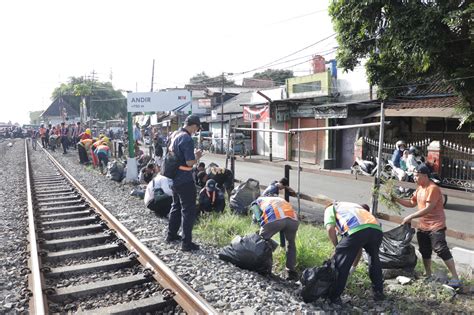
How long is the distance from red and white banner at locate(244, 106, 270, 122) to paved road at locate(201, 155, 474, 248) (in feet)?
16.2

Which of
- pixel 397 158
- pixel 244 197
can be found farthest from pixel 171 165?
pixel 397 158

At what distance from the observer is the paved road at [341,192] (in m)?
9.47

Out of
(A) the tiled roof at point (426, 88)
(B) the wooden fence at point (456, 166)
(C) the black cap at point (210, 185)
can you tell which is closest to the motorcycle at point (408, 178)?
(B) the wooden fence at point (456, 166)

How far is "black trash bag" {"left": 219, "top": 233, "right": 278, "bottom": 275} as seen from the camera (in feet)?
17.1

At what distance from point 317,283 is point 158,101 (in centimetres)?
1012

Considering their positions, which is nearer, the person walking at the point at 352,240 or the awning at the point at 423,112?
the person walking at the point at 352,240

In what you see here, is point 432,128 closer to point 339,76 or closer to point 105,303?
point 339,76

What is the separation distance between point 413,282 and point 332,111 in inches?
552

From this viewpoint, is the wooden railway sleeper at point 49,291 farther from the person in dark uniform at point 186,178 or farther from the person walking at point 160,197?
the person walking at point 160,197

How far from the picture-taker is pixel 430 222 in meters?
5.23

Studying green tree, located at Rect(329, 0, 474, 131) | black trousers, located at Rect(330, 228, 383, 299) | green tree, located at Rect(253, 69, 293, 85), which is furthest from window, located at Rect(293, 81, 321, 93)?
green tree, located at Rect(253, 69, 293, 85)

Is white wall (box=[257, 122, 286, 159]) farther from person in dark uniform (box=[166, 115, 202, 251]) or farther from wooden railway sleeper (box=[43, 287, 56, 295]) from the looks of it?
wooden railway sleeper (box=[43, 287, 56, 295])

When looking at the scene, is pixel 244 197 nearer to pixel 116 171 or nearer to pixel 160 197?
pixel 160 197

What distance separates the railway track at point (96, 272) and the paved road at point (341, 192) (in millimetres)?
4855
